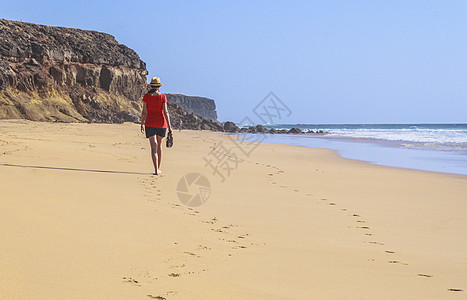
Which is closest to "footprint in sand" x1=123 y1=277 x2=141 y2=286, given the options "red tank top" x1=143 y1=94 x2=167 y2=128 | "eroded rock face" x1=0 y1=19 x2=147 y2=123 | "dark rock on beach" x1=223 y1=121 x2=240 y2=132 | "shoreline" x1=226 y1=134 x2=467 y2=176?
"red tank top" x1=143 y1=94 x2=167 y2=128

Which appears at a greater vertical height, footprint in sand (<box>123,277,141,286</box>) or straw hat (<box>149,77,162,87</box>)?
straw hat (<box>149,77,162,87</box>)

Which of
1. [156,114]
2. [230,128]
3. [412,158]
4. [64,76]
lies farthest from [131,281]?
[230,128]

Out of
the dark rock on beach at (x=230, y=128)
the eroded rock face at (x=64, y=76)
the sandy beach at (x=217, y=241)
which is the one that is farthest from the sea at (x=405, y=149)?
the eroded rock face at (x=64, y=76)

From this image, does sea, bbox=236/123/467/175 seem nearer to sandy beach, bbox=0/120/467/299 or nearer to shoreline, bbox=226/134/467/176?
shoreline, bbox=226/134/467/176

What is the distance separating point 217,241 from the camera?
360 cm

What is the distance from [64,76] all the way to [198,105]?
104 metres

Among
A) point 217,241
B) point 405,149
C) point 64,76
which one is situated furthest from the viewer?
point 64,76

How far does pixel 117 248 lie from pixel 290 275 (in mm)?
1193

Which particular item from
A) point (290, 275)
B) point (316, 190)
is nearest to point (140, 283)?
point (290, 275)

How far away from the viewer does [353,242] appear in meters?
4.02

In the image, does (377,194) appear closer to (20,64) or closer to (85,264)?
(85,264)

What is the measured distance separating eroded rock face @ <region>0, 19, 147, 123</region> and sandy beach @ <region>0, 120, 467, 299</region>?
28270 mm

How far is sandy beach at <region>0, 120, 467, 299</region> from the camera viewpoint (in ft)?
8.07

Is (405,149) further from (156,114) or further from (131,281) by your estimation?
(131,281)
